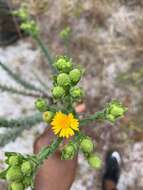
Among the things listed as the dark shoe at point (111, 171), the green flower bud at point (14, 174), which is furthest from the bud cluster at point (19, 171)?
the dark shoe at point (111, 171)

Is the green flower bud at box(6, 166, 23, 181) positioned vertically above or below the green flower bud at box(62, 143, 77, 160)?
below

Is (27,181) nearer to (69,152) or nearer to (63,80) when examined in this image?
(69,152)

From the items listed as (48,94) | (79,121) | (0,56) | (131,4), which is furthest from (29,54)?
(79,121)

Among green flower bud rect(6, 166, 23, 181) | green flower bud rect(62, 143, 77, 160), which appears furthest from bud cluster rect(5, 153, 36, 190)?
green flower bud rect(62, 143, 77, 160)

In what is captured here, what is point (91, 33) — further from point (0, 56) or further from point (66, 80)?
point (66, 80)

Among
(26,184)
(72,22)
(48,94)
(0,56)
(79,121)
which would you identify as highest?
(72,22)

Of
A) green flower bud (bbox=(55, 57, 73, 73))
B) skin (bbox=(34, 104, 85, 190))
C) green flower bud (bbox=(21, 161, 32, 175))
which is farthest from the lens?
skin (bbox=(34, 104, 85, 190))

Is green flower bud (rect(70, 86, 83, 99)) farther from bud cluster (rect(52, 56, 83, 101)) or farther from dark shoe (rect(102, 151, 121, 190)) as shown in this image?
dark shoe (rect(102, 151, 121, 190))
